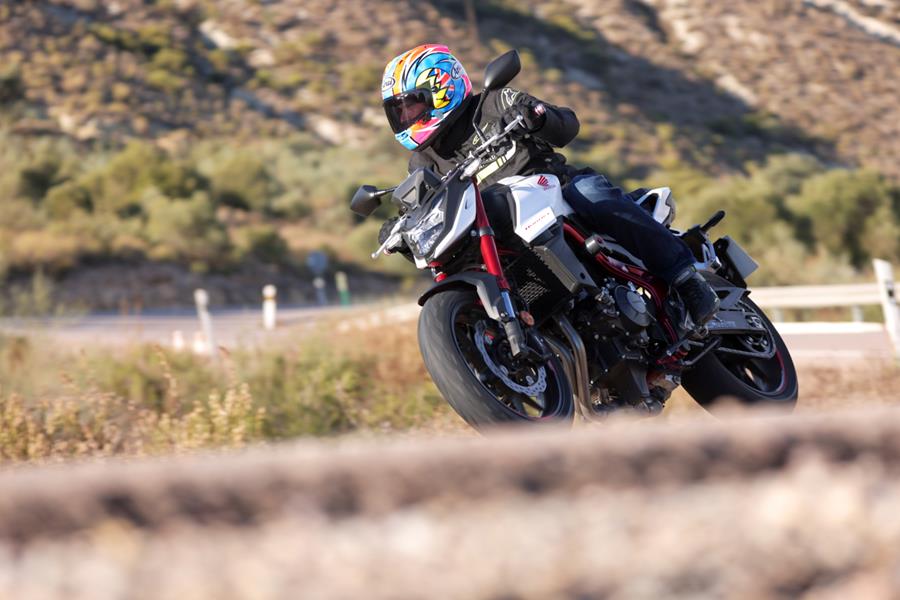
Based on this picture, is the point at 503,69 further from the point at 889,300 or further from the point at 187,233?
the point at 187,233

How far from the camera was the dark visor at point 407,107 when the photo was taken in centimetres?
548

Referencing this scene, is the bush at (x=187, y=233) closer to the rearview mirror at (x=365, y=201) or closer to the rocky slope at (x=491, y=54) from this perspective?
the rocky slope at (x=491, y=54)

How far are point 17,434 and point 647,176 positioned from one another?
40.7m

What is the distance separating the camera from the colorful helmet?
5.46m

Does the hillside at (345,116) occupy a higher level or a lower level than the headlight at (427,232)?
lower

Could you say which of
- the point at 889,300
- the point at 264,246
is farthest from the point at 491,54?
the point at 889,300

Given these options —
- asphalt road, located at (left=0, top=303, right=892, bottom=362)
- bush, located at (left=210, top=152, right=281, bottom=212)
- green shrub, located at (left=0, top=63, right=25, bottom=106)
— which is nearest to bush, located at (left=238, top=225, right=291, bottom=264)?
bush, located at (left=210, top=152, right=281, bottom=212)

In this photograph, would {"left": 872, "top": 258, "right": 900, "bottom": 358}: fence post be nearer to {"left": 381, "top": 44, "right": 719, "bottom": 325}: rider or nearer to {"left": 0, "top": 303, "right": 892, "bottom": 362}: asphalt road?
{"left": 0, "top": 303, "right": 892, "bottom": 362}: asphalt road

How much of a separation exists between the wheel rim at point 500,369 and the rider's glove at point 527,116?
93cm

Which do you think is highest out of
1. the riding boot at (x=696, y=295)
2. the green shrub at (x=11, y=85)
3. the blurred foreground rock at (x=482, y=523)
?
the blurred foreground rock at (x=482, y=523)

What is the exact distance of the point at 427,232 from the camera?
16.0ft

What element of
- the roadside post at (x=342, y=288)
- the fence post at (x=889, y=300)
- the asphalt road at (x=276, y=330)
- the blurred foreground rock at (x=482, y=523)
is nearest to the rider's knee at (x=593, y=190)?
the asphalt road at (x=276, y=330)

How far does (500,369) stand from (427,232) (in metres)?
0.73

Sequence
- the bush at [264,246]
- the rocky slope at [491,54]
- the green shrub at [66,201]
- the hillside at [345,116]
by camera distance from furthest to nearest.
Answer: the rocky slope at [491,54] < the bush at [264,246] < the green shrub at [66,201] < the hillside at [345,116]
